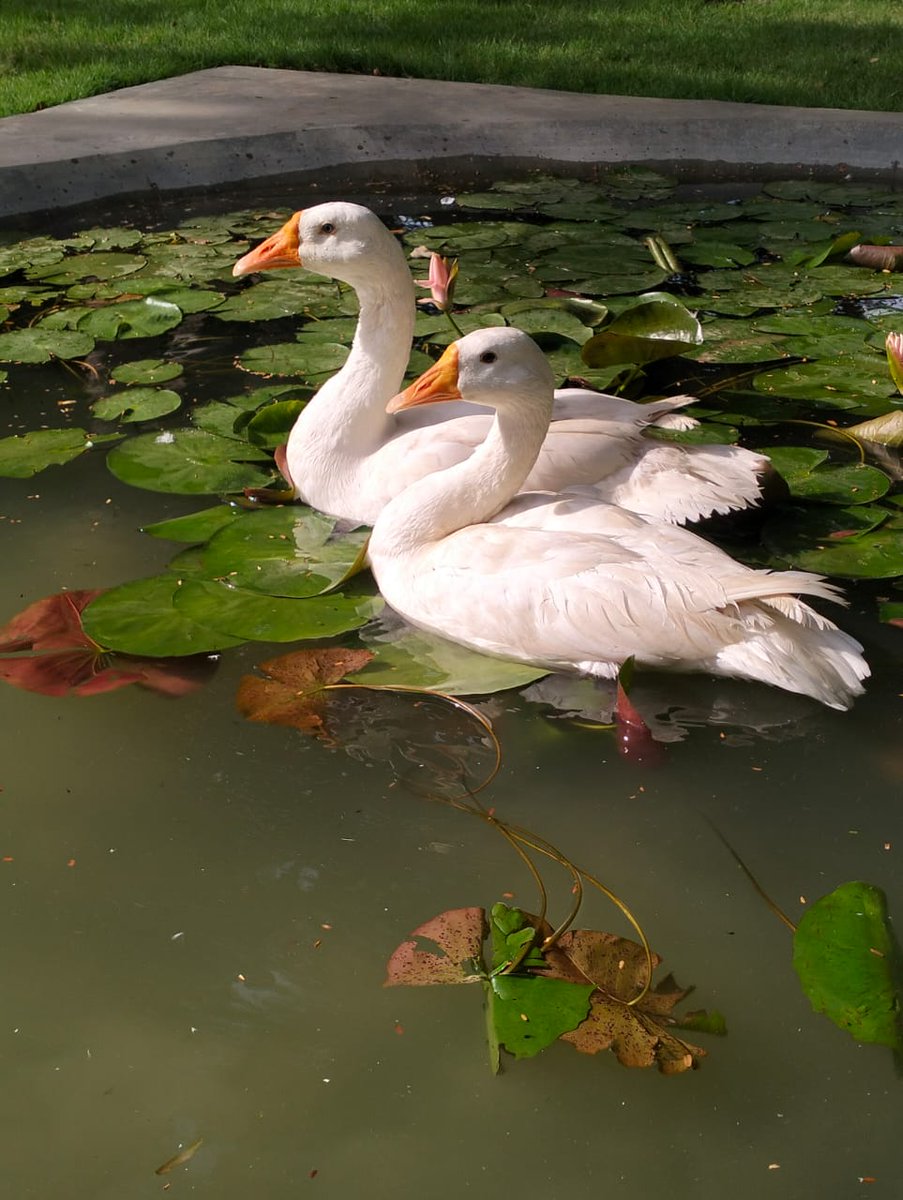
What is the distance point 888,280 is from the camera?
3.83m

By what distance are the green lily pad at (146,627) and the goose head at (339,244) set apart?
79 centimetres

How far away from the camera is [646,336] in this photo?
3201 millimetres

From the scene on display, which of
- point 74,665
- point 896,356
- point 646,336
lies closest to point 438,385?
point 74,665

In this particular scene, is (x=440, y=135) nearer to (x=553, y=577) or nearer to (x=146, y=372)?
(x=146, y=372)

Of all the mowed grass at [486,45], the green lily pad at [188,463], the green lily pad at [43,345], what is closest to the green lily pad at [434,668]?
the green lily pad at [188,463]

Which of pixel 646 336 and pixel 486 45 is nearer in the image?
pixel 646 336

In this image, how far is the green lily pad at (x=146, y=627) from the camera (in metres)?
2.21

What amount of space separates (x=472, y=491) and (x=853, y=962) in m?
1.12

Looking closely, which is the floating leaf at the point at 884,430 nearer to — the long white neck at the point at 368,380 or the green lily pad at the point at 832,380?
the green lily pad at the point at 832,380

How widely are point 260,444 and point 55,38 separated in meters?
4.38

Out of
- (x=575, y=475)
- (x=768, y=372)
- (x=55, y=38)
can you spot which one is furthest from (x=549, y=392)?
(x=55, y=38)

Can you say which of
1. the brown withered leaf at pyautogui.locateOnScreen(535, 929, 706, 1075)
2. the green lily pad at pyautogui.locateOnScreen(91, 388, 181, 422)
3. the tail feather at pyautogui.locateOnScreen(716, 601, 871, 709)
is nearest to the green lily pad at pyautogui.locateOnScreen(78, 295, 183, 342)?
the green lily pad at pyautogui.locateOnScreen(91, 388, 181, 422)

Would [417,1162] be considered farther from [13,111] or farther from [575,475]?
[13,111]

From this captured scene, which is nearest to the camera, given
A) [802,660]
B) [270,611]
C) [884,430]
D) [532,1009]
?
[532,1009]
